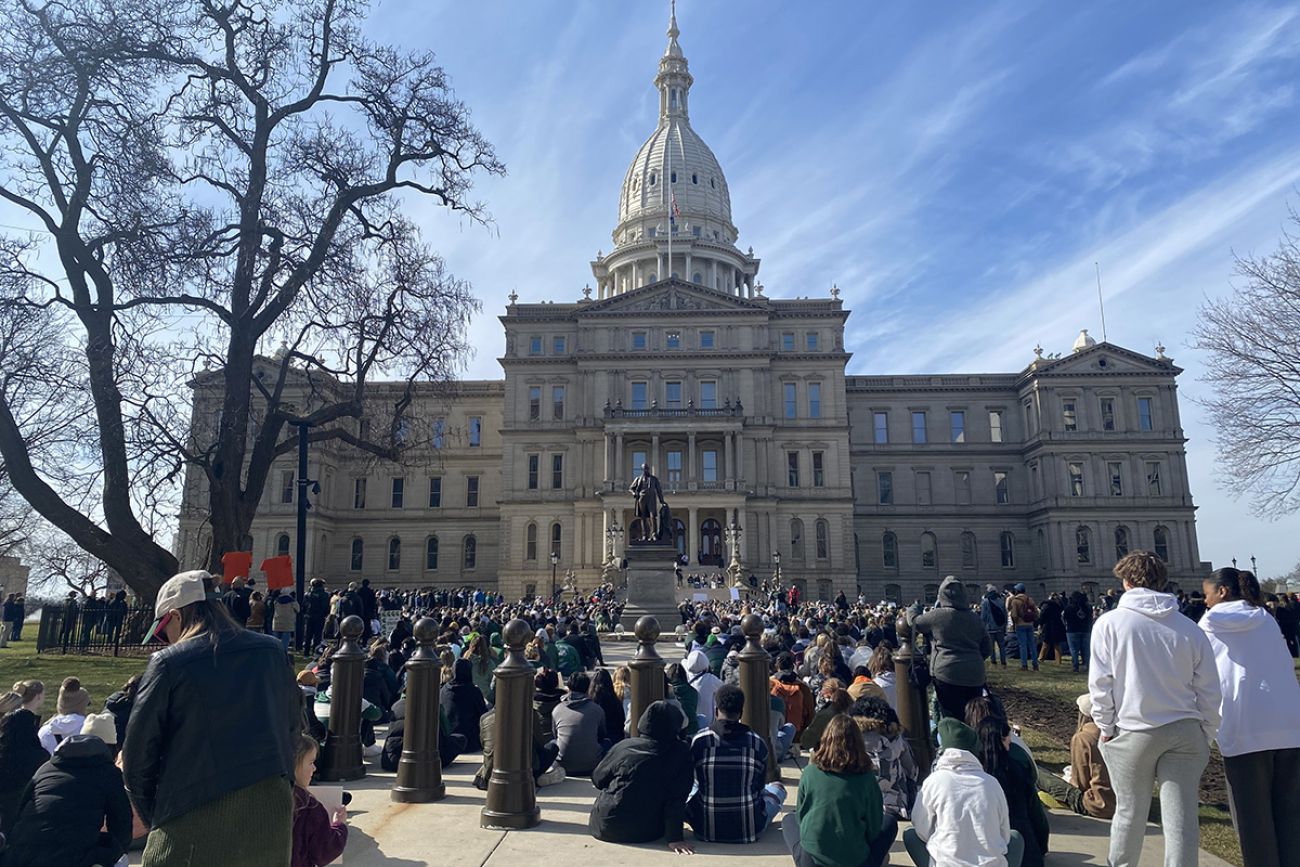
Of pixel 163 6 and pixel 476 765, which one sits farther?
pixel 163 6

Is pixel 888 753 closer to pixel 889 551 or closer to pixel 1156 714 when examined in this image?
pixel 1156 714

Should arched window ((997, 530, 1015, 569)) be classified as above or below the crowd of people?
above

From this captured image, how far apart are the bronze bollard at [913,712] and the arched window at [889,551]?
204ft

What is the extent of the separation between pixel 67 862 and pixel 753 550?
56.1 meters

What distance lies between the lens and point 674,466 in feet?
205

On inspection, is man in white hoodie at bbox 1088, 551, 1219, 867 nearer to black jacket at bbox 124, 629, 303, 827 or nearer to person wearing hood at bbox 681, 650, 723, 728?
person wearing hood at bbox 681, 650, 723, 728

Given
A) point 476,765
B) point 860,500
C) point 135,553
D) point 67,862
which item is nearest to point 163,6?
point 135,553

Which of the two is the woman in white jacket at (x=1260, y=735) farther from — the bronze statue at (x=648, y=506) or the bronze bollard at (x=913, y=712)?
the bronze statue at (x=648, y=506)

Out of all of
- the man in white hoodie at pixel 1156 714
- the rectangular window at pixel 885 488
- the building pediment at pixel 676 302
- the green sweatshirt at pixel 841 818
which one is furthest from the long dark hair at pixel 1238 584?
the rectangular window at pixel 885 488

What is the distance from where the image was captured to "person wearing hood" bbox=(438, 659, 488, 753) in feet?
35.5

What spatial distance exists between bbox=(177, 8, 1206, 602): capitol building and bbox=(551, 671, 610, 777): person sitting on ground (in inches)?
1737

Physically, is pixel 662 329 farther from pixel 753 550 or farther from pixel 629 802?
pixel 629 802

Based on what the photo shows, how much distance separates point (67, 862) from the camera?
16.8ft

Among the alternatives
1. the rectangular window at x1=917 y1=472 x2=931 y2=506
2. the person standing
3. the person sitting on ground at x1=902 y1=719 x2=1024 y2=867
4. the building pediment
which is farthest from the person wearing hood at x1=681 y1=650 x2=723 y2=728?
the rectangular window at x1=917 y1=472 x2=931 y2=506
